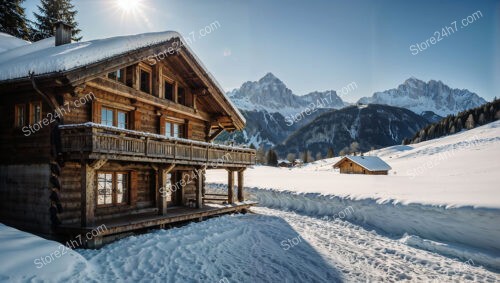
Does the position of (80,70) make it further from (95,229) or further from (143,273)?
(143,273)

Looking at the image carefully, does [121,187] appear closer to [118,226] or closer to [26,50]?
[118,226]

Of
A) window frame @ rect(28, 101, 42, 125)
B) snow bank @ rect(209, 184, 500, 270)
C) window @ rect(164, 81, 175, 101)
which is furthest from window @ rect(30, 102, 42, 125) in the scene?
snow bank @ rect(209, 184, 500, 270)

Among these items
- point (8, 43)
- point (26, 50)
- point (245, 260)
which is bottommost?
point (245, 260)

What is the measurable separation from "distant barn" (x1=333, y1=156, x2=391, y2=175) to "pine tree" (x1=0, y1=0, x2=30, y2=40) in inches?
2262

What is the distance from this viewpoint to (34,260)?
7.25 meters

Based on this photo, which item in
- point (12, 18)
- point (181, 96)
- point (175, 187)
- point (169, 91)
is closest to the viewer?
point (169, 91)

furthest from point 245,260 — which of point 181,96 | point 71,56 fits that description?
point 181,96

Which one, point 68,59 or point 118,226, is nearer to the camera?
point 68,59

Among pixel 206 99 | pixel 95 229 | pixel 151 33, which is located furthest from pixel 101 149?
pixel 206 99

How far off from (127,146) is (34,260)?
201 inches

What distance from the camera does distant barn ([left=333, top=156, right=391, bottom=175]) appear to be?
5988cm

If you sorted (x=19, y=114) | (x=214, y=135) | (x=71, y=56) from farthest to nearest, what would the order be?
(x=214, y=135) → (x=19, y=114) → (x=71, y=56)

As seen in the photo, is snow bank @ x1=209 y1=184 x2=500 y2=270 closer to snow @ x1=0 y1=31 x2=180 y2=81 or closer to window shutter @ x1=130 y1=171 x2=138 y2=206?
window shutter @ x1=130 y1=171 x2=138 y2=206

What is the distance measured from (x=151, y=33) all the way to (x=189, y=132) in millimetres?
6496
